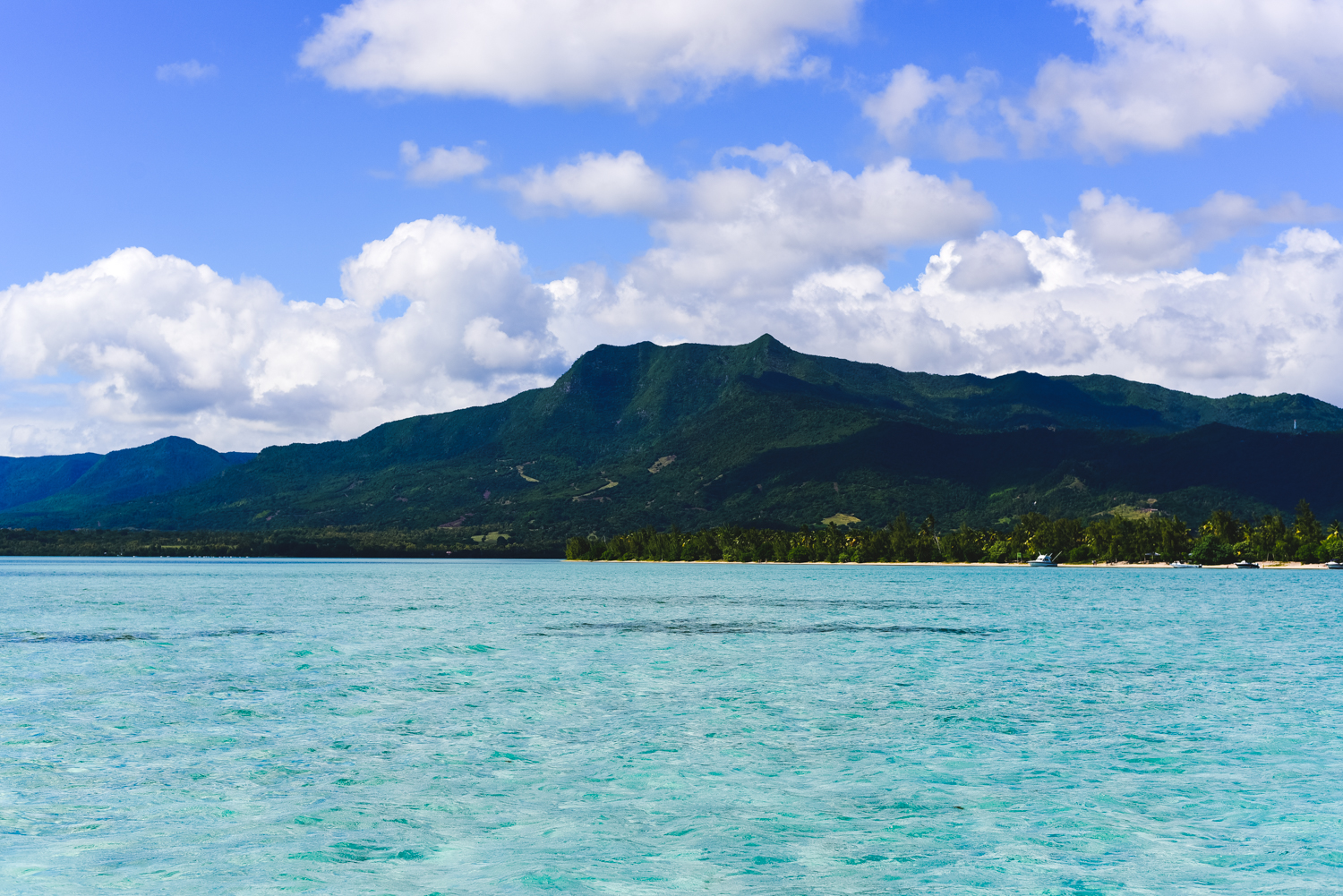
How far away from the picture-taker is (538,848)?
25.6 metres

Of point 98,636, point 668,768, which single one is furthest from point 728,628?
point 668,768

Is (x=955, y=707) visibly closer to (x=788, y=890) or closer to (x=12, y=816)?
(x=788, y=890)

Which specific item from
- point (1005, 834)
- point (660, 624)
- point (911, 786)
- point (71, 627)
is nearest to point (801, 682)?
point (911, 786)

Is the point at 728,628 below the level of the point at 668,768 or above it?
below

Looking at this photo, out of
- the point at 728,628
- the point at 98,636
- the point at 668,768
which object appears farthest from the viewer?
the point at 728,628

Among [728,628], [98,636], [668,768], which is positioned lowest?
[728,628]

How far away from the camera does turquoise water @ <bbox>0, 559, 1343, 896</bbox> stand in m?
24.1

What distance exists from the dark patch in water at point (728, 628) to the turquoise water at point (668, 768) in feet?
44.6

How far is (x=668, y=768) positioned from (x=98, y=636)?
67.8m

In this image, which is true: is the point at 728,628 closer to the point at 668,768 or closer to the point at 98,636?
the point at 98,636

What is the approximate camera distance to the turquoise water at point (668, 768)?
2409cm

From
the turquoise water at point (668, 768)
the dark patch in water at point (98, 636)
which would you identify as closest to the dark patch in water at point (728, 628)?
the turquoise water at point (668, 768)

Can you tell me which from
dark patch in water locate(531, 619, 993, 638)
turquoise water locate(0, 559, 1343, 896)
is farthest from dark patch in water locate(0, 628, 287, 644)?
dark patch in water locate(531, 619, 993, 638)

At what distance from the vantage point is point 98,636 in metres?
85.5
